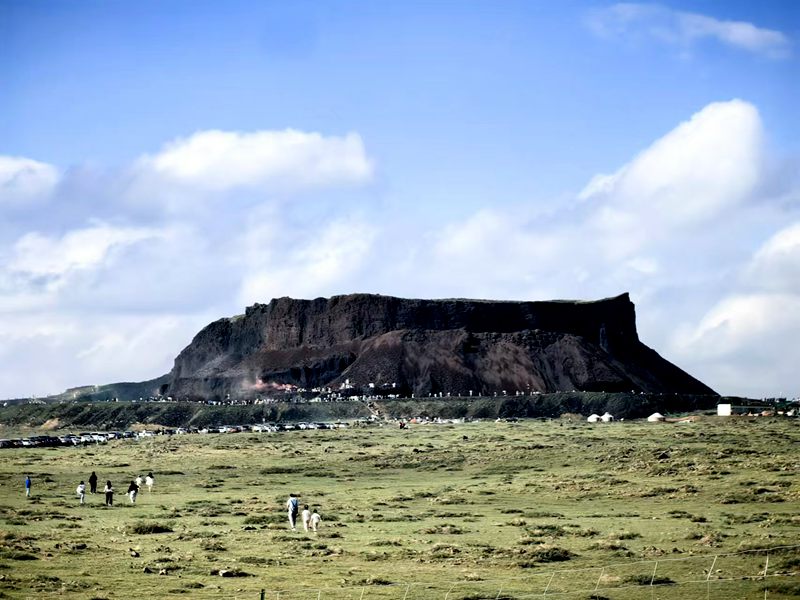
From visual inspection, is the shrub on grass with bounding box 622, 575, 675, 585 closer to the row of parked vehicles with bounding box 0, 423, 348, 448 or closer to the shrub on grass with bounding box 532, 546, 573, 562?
the shrub on grass with bounding box 532, 546, 573, 562

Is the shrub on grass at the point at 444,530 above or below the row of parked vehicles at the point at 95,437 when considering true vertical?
below

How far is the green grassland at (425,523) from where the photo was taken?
3001 cm

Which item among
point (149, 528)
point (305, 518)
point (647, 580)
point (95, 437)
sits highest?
point (95, 437)

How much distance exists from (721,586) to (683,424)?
82.2m

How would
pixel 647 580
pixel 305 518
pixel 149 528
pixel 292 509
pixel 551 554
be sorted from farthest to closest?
pixel 292 509, pixel 149 528, pixel 305 518, pixel 551 554, pixel 647 580

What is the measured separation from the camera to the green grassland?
3001 centimetres

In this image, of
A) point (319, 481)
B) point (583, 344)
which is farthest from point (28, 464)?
point (583, 344)

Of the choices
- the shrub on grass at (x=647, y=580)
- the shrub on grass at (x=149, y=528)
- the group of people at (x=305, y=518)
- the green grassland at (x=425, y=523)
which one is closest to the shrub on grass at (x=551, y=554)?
the green grassland at (x=425, y=523)

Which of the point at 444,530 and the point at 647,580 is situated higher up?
the point at 444,530

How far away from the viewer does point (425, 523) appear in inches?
1734

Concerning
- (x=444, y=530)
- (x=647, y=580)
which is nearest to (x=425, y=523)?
(x=444, y=530)

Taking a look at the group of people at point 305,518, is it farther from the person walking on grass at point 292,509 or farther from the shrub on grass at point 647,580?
the shrub on grass at point 647,580

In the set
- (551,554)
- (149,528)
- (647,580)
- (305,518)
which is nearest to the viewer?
(647,580)

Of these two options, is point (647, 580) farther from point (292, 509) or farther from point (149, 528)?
point (149, 528)
